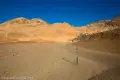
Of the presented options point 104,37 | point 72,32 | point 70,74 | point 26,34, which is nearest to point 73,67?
point 70,74

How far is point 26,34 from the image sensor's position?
67625 mm

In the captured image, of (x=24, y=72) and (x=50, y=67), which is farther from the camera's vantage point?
(x=50, y=67)

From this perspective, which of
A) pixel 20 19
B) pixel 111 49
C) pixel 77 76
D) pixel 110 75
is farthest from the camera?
pixel 20 19

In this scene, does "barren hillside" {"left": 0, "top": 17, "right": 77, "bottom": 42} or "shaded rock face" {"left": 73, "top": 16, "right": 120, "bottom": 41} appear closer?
"shaded rock face" {"left": 73, "top": 16, "right": 120, "bottom": 41}

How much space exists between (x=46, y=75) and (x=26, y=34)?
59.2 meters

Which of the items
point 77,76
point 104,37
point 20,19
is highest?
point 20,19

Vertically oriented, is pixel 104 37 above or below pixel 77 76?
above

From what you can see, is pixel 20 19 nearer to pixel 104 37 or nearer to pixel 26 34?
pixel 26 34

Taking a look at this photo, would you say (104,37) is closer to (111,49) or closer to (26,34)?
(111,49)

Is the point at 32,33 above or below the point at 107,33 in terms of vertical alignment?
above

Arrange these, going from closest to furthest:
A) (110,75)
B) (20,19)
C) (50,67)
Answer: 1. (110,75)
2. (50,67)
3. (20,19)

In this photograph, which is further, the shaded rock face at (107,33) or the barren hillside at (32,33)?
the barren hillside at (32,33)

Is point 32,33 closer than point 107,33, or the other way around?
point 107,33

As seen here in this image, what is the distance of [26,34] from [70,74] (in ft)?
194
